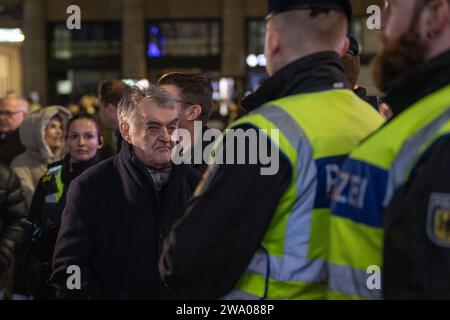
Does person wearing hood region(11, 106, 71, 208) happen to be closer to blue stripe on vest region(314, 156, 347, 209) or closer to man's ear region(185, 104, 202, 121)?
man's ear region(185, 104, 202, 121)

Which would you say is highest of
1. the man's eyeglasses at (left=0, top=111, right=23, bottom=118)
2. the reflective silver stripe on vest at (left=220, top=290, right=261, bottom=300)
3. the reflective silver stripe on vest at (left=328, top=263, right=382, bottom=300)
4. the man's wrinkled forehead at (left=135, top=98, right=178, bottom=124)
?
the man's eyeglasses at (left=0, top=111, right=23, bottom=118)

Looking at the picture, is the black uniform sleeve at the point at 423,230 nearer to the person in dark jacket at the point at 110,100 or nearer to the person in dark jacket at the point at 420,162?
the person in dark jacket at the point at 420,162

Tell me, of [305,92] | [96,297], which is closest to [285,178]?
[305,92]

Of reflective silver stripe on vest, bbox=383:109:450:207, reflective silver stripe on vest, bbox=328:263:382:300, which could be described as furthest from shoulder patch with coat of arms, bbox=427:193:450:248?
reflective silver stripe on vest, bbox=328:263:382:300

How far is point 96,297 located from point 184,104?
5.84ft

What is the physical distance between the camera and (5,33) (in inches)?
987

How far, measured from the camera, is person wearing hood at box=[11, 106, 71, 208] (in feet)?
22.3

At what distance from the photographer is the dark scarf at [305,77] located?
8.04 ft

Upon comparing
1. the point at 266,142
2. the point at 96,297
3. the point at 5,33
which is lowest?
the point at 96,297

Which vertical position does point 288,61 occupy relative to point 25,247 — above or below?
above

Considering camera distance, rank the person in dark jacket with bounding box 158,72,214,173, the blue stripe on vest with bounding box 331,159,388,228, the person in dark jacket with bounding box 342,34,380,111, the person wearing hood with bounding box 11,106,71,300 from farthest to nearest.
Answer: the person wearing hood with bounding box 11,106,71,300 < the person in dark jacket with bounding box 158,72,214,173 < the person in dark jacket with bounding box 342,34,380,111 < the blue stripe on vest with bounding box 331,159,388,228

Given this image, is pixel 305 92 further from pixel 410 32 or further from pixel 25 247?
pixel 25 247

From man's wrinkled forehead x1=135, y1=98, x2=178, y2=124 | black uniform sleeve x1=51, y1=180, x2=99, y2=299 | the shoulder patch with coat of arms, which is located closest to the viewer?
the shoulder patch with coat of arms

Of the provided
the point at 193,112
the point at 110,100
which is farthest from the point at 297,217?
the point at 110,100
